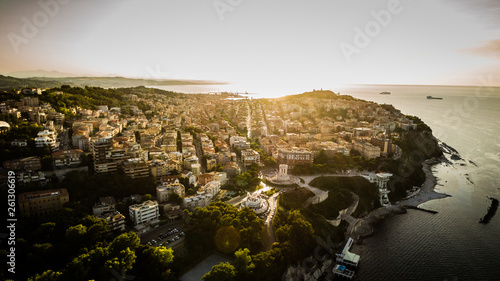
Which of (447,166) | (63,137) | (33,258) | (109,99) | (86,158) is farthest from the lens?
(109,99)

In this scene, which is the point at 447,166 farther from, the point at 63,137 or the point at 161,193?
the point at 63,137

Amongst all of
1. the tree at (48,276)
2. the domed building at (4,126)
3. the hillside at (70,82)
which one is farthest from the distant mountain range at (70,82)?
the tree at (48,276)

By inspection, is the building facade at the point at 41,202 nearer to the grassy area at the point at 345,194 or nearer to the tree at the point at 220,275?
the tree at the point at 220,275

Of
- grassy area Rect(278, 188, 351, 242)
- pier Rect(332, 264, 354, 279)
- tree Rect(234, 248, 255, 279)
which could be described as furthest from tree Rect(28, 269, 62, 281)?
pier Rect(332, 264, 354, 279)

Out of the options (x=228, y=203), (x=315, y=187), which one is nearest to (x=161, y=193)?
(x=228, y=203)

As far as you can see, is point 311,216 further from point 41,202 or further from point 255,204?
point 41,202

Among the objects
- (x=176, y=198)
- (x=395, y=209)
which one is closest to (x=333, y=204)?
(x=395, y=209)
